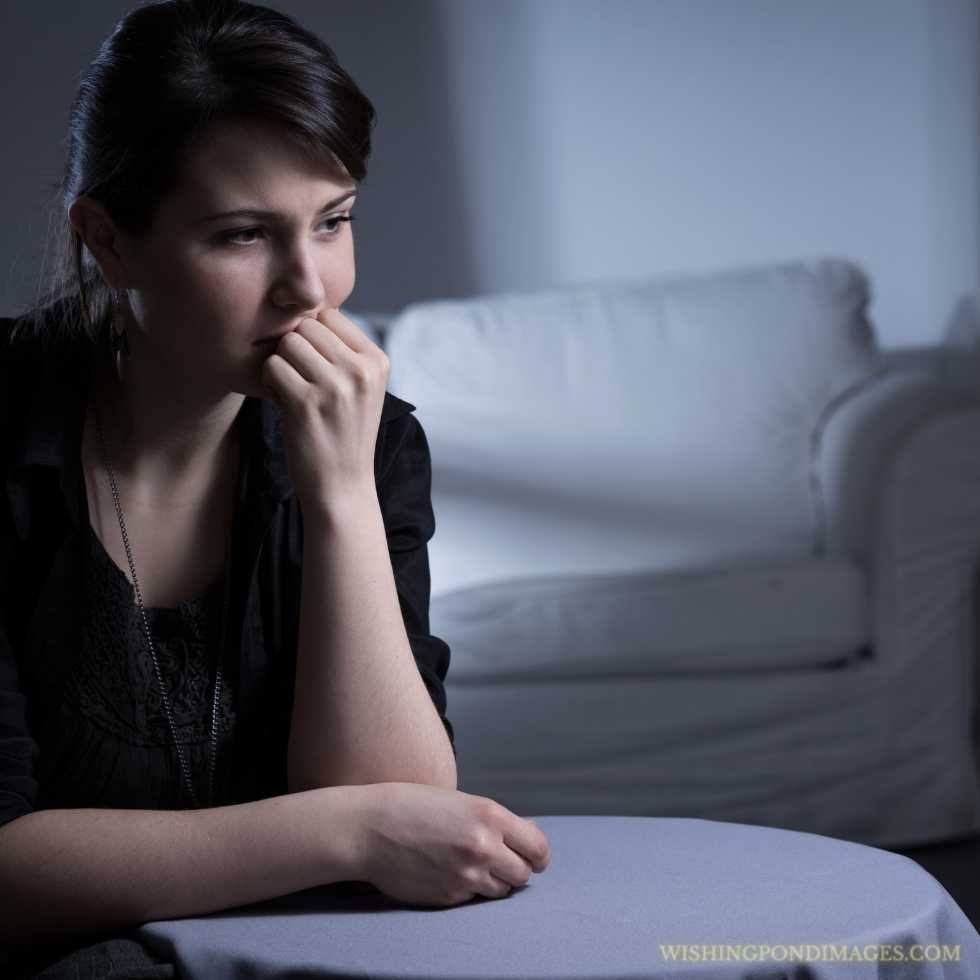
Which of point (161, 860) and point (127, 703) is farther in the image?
point (127, 703)

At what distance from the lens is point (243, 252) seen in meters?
1.09

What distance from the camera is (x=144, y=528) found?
1.21 meters

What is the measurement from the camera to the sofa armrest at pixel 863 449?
2.36 m

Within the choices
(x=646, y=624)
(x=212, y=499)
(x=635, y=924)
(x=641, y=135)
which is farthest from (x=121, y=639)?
(x=641, y=135)

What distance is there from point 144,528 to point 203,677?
0.48ft

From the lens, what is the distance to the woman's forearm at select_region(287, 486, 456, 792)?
41.7 inches

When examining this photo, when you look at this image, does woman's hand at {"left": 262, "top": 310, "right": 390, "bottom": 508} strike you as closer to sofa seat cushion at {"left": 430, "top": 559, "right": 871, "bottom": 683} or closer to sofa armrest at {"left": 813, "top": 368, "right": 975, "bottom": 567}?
sofa seat cushion at {"left": 430, "top": 559, "right": 871, "bottom": 683}

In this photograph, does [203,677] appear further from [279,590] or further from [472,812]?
[472,812]

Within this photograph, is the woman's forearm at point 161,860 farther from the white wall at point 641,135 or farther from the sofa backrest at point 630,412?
the white wall at point 641,135

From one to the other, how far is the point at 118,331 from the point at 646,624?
47.7 inches

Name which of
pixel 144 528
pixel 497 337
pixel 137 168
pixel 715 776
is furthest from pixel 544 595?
pixel 137 168

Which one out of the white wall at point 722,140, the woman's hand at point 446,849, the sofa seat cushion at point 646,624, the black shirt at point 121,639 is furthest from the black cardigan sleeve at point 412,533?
the white wall at point 722,140

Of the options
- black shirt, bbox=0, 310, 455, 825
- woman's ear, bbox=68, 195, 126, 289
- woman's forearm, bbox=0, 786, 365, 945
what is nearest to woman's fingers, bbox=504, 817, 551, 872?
woman's forearm, bbox=0, 786, 365, 945

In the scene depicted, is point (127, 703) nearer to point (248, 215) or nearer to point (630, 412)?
point (248, 215)
